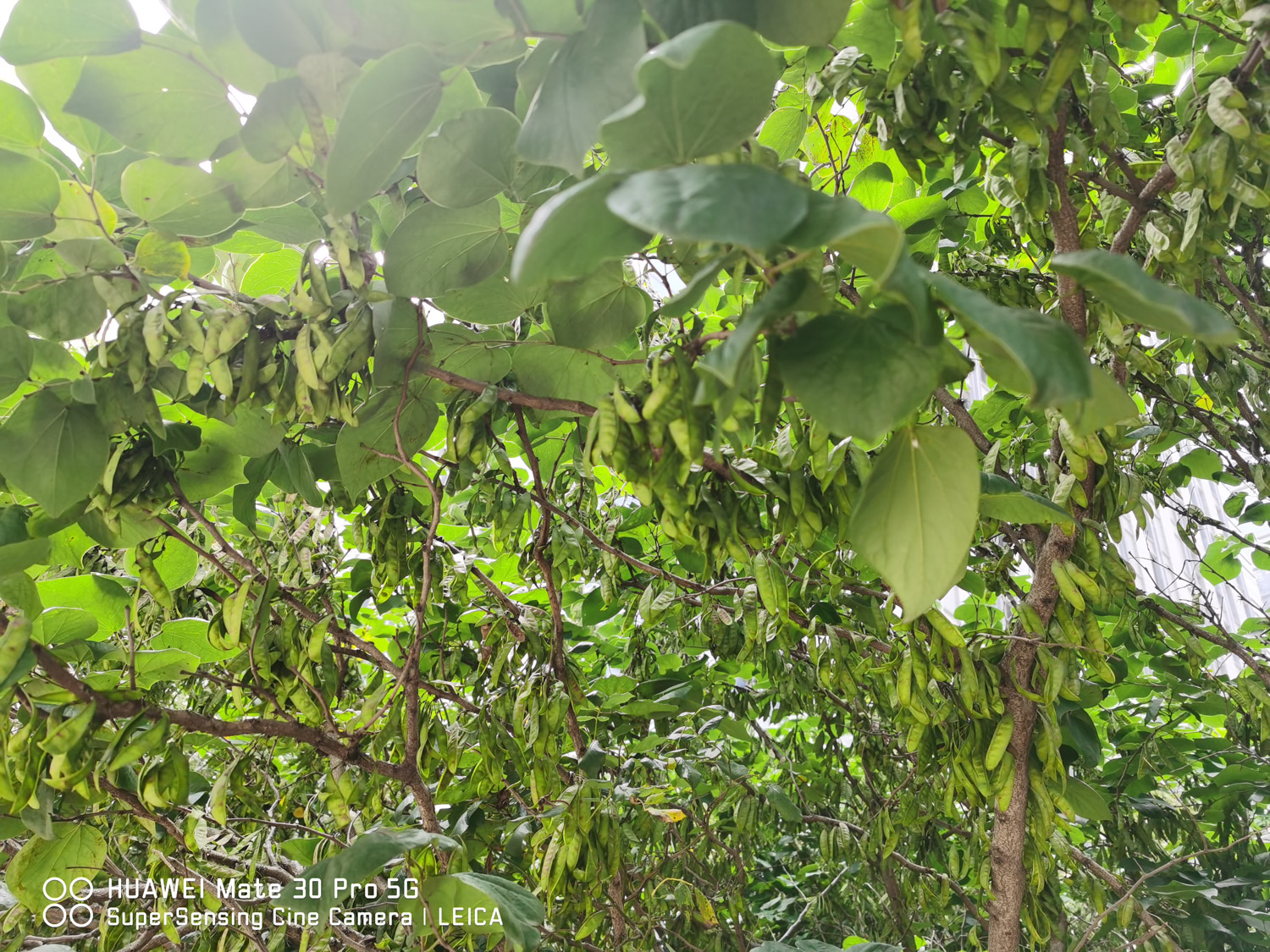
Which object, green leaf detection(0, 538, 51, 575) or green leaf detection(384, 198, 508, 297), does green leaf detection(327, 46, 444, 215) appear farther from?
Answer: green leaf detection(0, 538, 51, 575)

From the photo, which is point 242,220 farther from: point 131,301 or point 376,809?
point 376,809

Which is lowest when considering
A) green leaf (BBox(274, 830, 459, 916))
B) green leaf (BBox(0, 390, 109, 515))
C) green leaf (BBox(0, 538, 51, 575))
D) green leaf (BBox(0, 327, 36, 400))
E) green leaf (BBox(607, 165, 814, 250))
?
green leaf (BBox(274, 830, 459, 916))

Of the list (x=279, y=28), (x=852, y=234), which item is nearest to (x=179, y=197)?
(x=279, y=28)

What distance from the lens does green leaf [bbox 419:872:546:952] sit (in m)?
0.90

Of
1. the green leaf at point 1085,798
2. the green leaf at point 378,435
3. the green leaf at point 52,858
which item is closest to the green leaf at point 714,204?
the green leaf at point 378,435

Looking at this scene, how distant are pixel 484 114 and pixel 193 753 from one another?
1.62 m

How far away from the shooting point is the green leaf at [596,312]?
2.33ft

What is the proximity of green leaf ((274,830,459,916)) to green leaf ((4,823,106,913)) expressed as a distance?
0.28 metres

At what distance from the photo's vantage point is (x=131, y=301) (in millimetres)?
715

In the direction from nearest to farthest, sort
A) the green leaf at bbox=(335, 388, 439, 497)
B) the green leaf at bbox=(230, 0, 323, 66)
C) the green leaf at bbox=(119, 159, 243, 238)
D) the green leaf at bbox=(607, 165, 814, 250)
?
the green leaf at bbox=(607, 165, 814, 250)
the green leaf at bbox=(230, 0, 323, 66)
the green leaf at bbox=(119, 159, 243, 238)
the green leaf at bbox=(335, 388, 439, 497)

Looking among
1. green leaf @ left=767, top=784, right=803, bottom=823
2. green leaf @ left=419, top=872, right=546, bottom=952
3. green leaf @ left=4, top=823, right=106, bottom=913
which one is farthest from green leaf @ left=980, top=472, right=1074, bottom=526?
green leaf @ left=4, top=823, right=106, bottom=913

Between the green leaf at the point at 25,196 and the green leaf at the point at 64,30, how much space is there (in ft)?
0.23

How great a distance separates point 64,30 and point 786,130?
0.79 meters

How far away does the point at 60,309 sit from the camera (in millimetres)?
714
